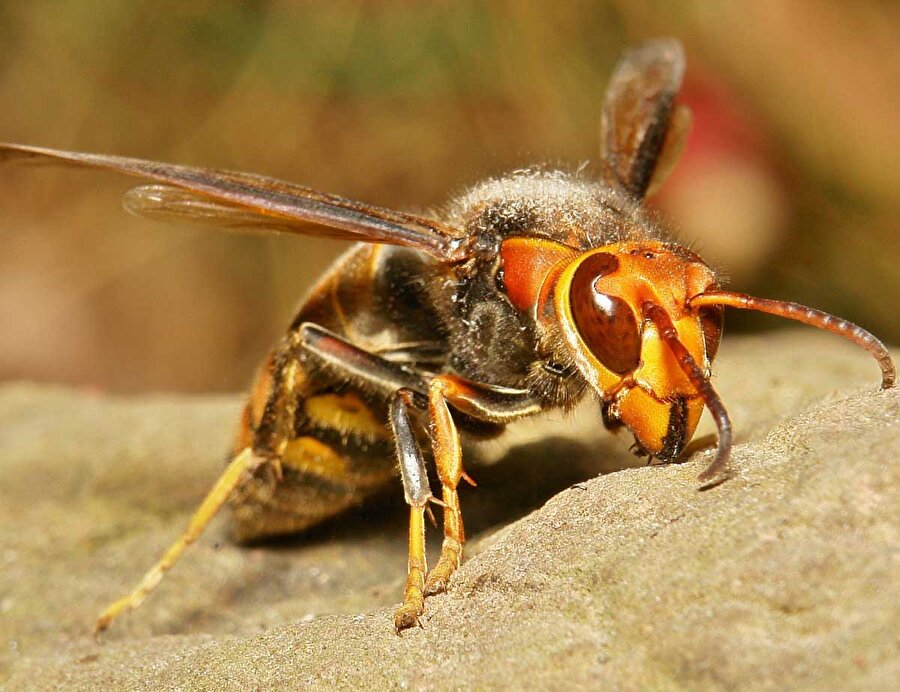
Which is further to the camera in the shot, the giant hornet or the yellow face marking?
the yellow face marking

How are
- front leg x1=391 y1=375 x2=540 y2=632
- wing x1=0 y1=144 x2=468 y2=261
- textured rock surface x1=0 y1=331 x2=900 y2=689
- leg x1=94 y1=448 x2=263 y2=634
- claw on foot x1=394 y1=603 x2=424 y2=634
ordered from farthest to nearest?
1. leg x1=94 y1=448 x2=263 y2=634
2. wing x1=0 y1=144 x2=468 y2=261
3. front leg x1=391 y1=375 x2=540 y2=632
4. claw on foot x1=394 y1=603 x2=424 y2=634
5. textured rock surface x1=0 y1=331 x2=900 y2=689

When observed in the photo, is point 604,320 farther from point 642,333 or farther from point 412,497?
point 412,497

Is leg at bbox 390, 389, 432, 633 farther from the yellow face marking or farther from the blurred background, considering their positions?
the blurred background

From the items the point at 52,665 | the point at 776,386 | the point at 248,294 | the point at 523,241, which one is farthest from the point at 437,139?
the point at 52,665

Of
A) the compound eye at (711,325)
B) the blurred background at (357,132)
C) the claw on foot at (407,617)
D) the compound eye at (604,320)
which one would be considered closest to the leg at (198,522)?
the claw on foot at (407,617)

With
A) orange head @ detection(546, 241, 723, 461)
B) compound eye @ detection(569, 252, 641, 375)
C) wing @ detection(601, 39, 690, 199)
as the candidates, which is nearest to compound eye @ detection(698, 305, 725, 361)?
orange head @ detection(546, 241, 723, 461)

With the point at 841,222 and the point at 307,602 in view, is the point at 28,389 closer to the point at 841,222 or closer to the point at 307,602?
the point at 307,602

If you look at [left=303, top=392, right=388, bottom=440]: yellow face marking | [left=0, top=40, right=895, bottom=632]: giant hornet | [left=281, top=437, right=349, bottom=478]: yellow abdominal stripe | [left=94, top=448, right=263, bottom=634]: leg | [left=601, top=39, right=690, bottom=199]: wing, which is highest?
[left=601, top=39, right=690, bottom=199]: wing

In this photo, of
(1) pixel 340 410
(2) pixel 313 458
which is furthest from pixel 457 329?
(2) pixel 313 458
